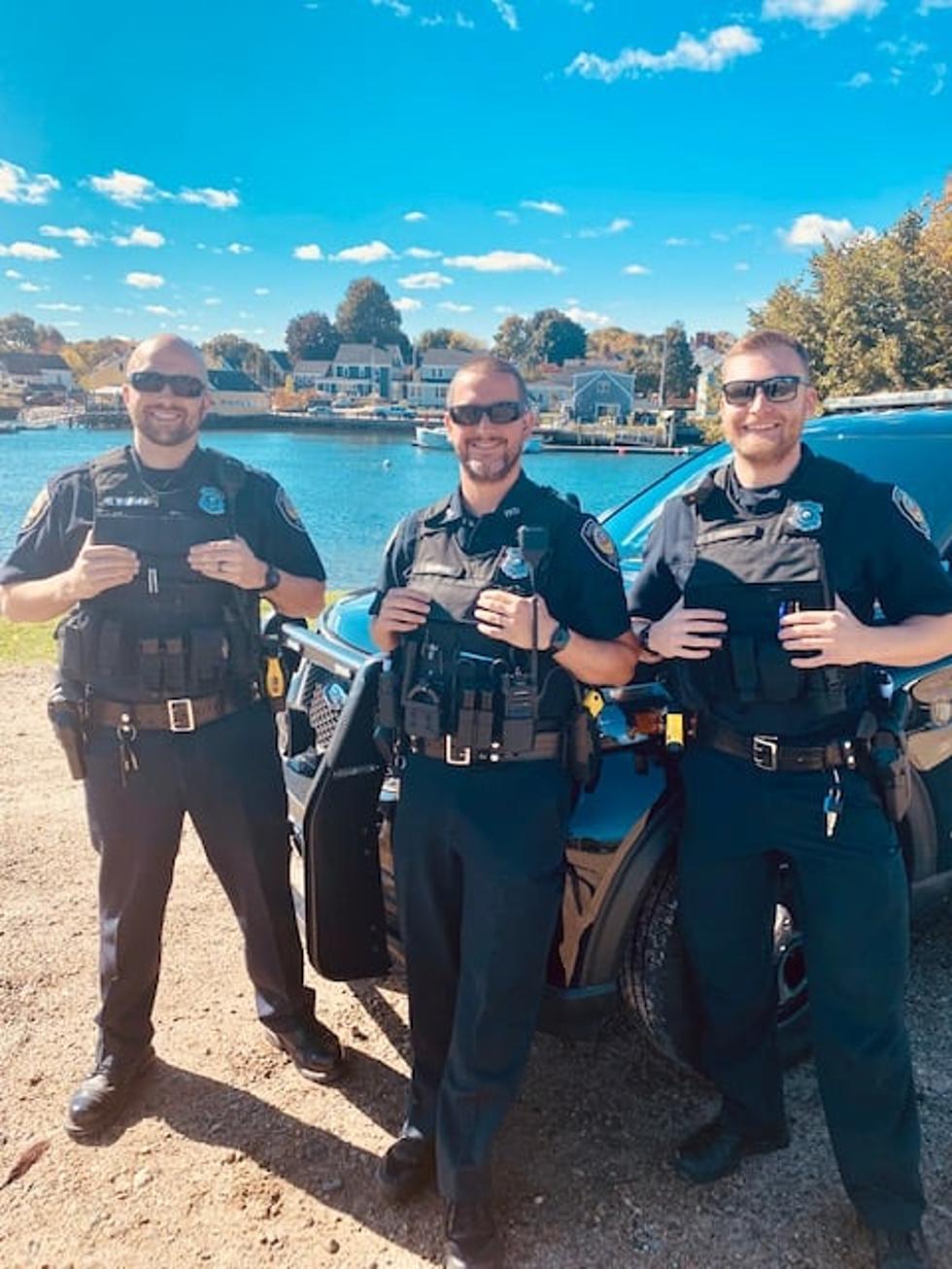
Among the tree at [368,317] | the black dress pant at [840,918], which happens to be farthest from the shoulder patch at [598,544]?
the tree at [368,317]

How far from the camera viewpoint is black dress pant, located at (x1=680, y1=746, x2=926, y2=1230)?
214 cm

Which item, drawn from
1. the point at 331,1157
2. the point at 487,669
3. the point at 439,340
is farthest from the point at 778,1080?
the point at 439,340

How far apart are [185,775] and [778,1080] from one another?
1802mm

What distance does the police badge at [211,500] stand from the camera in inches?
103

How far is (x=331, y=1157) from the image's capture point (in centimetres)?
253

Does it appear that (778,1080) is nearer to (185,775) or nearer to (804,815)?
(804,815)

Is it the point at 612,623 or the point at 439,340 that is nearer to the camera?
the point at 612,623

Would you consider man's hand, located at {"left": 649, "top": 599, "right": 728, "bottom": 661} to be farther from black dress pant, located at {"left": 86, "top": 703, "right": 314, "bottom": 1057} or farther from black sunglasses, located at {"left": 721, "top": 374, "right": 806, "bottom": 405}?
black dress pant, located at {"left": 86, "top": 703, "right": 314, "bottom": 1057}

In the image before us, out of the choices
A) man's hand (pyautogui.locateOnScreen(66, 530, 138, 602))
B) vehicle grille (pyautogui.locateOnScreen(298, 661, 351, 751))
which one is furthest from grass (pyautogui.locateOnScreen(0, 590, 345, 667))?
man's hand (pyautogui.locateOnScreen(66, 530, 138, 602))

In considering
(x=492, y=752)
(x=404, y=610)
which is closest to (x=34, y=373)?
(x=404, y=610)

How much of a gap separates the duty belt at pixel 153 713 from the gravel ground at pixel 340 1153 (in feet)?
3.57

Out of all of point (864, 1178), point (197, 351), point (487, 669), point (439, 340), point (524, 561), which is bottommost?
point (864, 1178)

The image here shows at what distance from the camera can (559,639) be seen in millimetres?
2135

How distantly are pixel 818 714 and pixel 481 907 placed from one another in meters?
0.89
